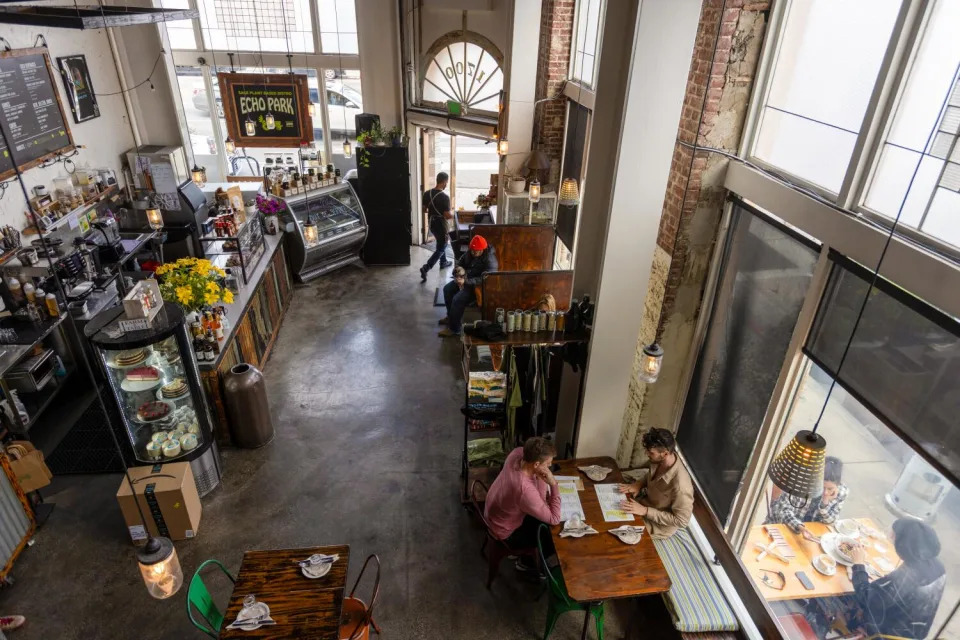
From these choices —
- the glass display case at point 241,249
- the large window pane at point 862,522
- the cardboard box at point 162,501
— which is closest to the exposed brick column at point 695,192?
the large window pane at point 862,522

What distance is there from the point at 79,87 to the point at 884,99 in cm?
1014

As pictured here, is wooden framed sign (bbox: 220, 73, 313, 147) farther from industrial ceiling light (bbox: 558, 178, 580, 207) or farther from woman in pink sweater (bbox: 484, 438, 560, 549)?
woman in pink sweater (bbox: 484, 438, 560, 549)

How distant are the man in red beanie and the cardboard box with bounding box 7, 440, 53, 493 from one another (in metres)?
4.84

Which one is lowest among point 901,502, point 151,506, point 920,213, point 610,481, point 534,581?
point 534,581

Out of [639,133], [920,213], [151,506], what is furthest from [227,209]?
[920,213]

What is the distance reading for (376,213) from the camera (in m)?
10.7

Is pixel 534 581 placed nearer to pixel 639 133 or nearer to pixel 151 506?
pixel 151 506

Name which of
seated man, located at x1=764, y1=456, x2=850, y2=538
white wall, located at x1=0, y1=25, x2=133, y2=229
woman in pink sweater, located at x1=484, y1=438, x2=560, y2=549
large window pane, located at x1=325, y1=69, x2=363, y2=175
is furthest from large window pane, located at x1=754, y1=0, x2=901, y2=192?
large window pane, located at x1=325, y1=69, x2=363, y2=175

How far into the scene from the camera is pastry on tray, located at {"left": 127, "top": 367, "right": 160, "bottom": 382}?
5.41 metres

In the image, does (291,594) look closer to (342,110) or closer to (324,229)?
(324,229)

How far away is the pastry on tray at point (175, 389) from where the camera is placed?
5.56m

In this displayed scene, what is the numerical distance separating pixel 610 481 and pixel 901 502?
2.21 metres

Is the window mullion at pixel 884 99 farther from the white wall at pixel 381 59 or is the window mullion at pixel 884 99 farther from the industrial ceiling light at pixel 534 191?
the white wall at pixel 381 59

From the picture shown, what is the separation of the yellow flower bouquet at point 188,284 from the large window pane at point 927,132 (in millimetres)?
5620
